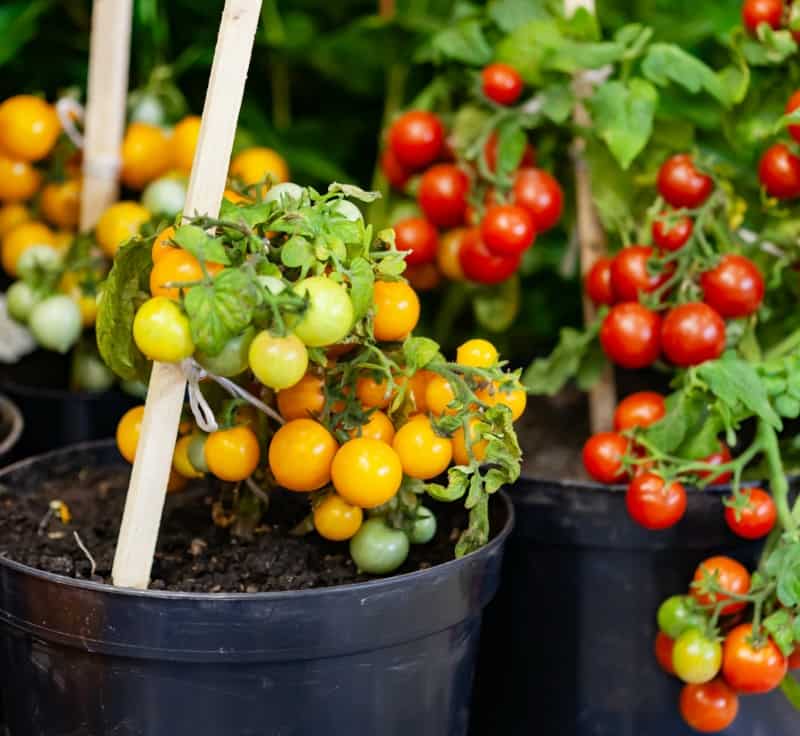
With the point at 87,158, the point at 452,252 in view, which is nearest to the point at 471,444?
the point at 452,252

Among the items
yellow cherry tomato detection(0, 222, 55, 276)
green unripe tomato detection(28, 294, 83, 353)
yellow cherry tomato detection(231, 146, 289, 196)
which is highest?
yellow cherry tomato detection(231, 146, 289, 196)

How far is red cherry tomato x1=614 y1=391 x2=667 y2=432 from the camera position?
981mm

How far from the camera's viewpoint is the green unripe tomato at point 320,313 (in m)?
0.67

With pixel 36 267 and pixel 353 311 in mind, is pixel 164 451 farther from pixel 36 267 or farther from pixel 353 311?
pixel 36 267

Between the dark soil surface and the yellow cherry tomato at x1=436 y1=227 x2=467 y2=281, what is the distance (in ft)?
1.09

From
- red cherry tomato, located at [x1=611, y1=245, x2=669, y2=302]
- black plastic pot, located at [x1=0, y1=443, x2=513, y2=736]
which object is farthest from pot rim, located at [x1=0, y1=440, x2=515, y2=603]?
red cherry tomato, located at [x1=611, y1=245, x2=669, y2=302]

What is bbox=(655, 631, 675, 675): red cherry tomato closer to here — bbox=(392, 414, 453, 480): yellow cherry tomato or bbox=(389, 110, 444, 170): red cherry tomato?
bbox=(392, 414, 453, 480): yellow cherry tomato

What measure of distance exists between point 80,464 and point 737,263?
579mm

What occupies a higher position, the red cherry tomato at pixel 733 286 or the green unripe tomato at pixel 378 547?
the red cherry tomato at pixel 733 286

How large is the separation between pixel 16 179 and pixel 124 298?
57 cm

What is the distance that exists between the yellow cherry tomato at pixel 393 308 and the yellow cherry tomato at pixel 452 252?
1.32 feet

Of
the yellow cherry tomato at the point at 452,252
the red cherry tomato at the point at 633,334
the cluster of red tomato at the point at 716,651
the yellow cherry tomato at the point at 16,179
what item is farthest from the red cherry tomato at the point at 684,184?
the yellow cherry tomato at the point at 16,179

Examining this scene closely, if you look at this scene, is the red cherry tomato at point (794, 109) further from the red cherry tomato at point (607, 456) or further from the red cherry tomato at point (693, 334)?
the red cherry tomato at point (607, 456)

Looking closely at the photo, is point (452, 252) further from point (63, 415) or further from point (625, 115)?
point (63, 415)
